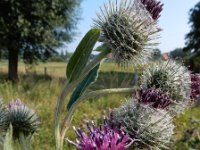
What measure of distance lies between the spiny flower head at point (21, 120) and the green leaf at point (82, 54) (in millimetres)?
610

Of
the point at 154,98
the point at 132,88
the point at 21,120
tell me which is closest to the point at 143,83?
the point at 132,88

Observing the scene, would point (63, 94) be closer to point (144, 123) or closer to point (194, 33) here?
point (144, 123)

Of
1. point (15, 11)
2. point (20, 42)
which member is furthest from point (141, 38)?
point (20, 42)

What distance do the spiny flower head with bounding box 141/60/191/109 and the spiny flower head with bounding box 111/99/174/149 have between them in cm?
14

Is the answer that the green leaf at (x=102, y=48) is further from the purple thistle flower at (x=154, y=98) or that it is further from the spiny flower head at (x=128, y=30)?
the purple thistle flower at (x=154, y=98)

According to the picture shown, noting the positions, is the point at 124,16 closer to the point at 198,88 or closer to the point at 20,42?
the point at 198,88

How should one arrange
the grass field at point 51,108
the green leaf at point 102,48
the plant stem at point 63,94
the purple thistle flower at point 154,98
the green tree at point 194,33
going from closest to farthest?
1. the purple thistle flower at point 154,98
2. the plant stem at point 63,94
3. the green leaf at point 102,48
4. the grass field at point 51,108
5. the green tree at point 194,33

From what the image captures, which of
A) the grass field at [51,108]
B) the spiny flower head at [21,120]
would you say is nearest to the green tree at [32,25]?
the grass field at [51,108]

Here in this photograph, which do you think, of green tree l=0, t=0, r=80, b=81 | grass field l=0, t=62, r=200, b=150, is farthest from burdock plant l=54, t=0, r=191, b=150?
green tree l=0, t=0, r=80, b=81

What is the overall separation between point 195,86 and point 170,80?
0.15 m

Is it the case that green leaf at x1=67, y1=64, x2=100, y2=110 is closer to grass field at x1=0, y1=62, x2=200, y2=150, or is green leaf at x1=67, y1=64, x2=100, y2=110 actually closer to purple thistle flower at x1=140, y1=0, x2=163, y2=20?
purple thistle flower at x1=140, y1=0, x2=163, y2=20

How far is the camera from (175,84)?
7.39 ft

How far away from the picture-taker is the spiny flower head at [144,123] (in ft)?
6.49

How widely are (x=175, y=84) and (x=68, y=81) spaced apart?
0.55 m
